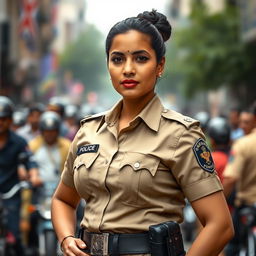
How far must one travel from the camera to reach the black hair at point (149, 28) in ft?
10.4

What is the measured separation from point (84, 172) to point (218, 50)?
1098 inches

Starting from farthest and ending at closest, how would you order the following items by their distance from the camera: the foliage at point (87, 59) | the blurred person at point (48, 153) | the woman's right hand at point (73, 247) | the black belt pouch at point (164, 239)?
the foliage at point (87, 59) < the blurred person at point (48, 153) < the woman's right hand at point (73, 247) < the black belt pouch at point (164, 239)

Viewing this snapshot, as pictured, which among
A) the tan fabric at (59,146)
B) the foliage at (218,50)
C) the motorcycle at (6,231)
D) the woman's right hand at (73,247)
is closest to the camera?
the woman's right hand at (73,247)

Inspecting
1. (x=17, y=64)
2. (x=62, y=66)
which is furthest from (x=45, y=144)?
(x=62, y=66)

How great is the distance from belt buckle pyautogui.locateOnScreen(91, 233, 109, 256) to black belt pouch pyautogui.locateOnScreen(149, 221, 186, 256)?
0.63ft

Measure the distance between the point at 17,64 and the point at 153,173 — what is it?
55.9m

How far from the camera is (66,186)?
3441 mm

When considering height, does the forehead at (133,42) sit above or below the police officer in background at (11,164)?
above

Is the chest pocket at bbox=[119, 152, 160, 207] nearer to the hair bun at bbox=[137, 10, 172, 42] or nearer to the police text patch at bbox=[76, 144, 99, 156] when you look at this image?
the police text patch at bbox=[76, 144, 99, 156]

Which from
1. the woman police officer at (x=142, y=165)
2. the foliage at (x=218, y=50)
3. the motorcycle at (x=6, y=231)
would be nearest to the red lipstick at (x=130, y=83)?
the woman police officer at (x=142, y=165)

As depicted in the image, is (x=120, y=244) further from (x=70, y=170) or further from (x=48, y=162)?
(x=48, y=162)

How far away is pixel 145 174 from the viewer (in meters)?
3.05

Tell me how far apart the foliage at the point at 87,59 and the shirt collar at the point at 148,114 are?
95952 mm

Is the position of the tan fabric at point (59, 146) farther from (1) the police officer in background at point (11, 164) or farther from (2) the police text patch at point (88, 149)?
(2) the police text patch at point (88, 149)
